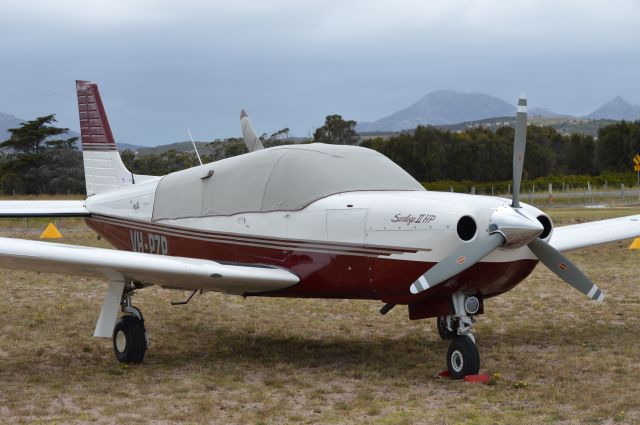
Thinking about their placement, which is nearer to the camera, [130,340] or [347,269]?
[347,269]

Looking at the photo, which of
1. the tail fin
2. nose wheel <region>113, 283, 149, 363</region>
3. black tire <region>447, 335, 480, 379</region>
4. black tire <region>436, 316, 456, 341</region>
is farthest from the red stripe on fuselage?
the tail fin

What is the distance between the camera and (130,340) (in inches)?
339

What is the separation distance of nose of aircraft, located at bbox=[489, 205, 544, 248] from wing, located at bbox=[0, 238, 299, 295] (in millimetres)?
2302

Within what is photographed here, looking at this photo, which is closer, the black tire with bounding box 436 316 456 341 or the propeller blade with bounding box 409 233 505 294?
the propeller blade with bounding box 409 233 505 294

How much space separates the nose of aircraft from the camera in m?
6.87

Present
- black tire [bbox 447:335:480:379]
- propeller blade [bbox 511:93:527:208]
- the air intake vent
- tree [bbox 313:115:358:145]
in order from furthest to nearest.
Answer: tree [bbox 313:115:358:145] < propeller blade [bbox 511:93:527:208] < black tire [bbox 447:335:480:379] < the air intake vent

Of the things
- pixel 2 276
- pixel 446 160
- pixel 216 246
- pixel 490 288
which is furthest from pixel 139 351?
pixel 446 160

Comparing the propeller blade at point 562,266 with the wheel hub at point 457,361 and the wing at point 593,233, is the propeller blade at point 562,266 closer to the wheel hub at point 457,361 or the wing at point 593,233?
the wheel hub at point 457,361

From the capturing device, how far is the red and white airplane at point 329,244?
718 cm

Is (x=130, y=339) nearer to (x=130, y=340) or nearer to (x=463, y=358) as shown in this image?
(x=130, y=340)

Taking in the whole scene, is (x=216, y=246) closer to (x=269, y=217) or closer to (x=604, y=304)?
(x=269, y=217)

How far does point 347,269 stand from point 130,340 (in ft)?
8.40

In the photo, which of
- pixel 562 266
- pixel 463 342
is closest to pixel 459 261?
pixel 463 342

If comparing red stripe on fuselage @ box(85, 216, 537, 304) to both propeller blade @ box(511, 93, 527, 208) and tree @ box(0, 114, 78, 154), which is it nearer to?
propeller blade @ box(511, 93, 527, 208)
